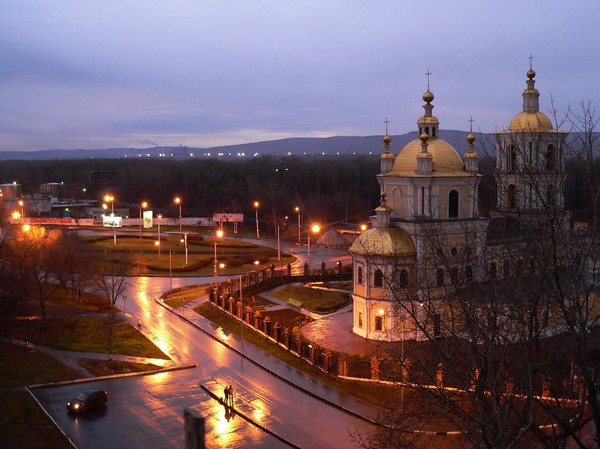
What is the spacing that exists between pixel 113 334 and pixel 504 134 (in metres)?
23.3

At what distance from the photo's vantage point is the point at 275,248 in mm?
68125

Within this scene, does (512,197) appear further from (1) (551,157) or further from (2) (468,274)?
(1) (551,157)

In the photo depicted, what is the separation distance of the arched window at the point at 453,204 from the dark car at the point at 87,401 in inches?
771

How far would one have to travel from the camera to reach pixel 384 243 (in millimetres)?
33500

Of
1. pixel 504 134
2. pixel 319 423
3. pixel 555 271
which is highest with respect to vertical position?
pixel 504 134

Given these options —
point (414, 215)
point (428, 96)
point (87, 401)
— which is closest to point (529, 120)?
point (428, 96)

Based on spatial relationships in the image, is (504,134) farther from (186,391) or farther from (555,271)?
(555,271)

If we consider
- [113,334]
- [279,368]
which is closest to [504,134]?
[279,368]

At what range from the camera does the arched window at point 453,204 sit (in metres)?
34.9

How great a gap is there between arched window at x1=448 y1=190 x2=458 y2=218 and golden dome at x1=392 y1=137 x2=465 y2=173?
1.21 metres

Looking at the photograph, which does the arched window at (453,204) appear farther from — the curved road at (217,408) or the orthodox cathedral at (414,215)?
the curved road at (217,408)

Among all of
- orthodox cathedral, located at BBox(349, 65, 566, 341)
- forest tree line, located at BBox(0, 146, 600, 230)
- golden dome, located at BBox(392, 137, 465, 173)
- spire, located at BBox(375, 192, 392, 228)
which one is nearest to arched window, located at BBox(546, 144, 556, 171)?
orthodox cathedral, located at BBox(349, 65, 566, 341)

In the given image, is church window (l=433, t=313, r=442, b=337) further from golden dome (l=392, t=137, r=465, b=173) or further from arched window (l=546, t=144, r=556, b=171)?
golden dome (l=392, t=137, r=465, b=173)

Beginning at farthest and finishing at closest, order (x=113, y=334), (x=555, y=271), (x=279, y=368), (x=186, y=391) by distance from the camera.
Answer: (x=113, y=334), (x=279, y=368), (x=186, y=391), (x=555, y=271)
